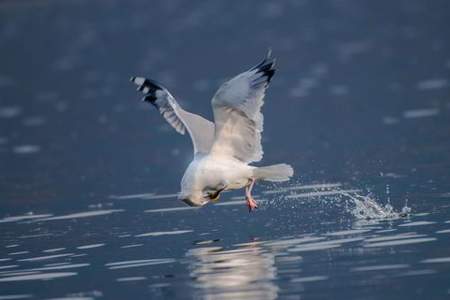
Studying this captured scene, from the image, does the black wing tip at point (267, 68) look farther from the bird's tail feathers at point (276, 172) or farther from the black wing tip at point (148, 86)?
the black wing tip at point (148, 86)

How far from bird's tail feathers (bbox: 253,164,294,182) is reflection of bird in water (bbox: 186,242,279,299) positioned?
984mm

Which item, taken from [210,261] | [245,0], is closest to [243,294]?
[210,261]

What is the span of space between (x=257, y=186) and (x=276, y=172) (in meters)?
3.46

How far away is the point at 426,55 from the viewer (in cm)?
3225

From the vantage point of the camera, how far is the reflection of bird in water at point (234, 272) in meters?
11.3

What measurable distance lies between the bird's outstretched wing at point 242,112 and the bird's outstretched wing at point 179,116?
0.27m

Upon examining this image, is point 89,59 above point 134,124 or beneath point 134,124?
above

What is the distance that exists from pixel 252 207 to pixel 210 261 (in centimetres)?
178

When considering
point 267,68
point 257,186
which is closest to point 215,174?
point 267,68

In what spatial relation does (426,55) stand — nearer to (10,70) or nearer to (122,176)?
(122,176)

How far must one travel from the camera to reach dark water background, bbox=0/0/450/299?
12.1m

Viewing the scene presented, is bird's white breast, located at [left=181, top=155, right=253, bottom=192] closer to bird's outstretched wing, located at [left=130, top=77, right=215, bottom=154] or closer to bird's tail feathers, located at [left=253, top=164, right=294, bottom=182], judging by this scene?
bird's tail feathers, located at [left=253, top=164, right=294, bottom=182]

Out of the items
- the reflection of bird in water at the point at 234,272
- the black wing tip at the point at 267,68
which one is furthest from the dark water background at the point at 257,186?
the black wing tip at the point at 267,68

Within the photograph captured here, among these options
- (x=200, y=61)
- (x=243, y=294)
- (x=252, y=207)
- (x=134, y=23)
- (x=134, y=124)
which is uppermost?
(x=134, y=23)
